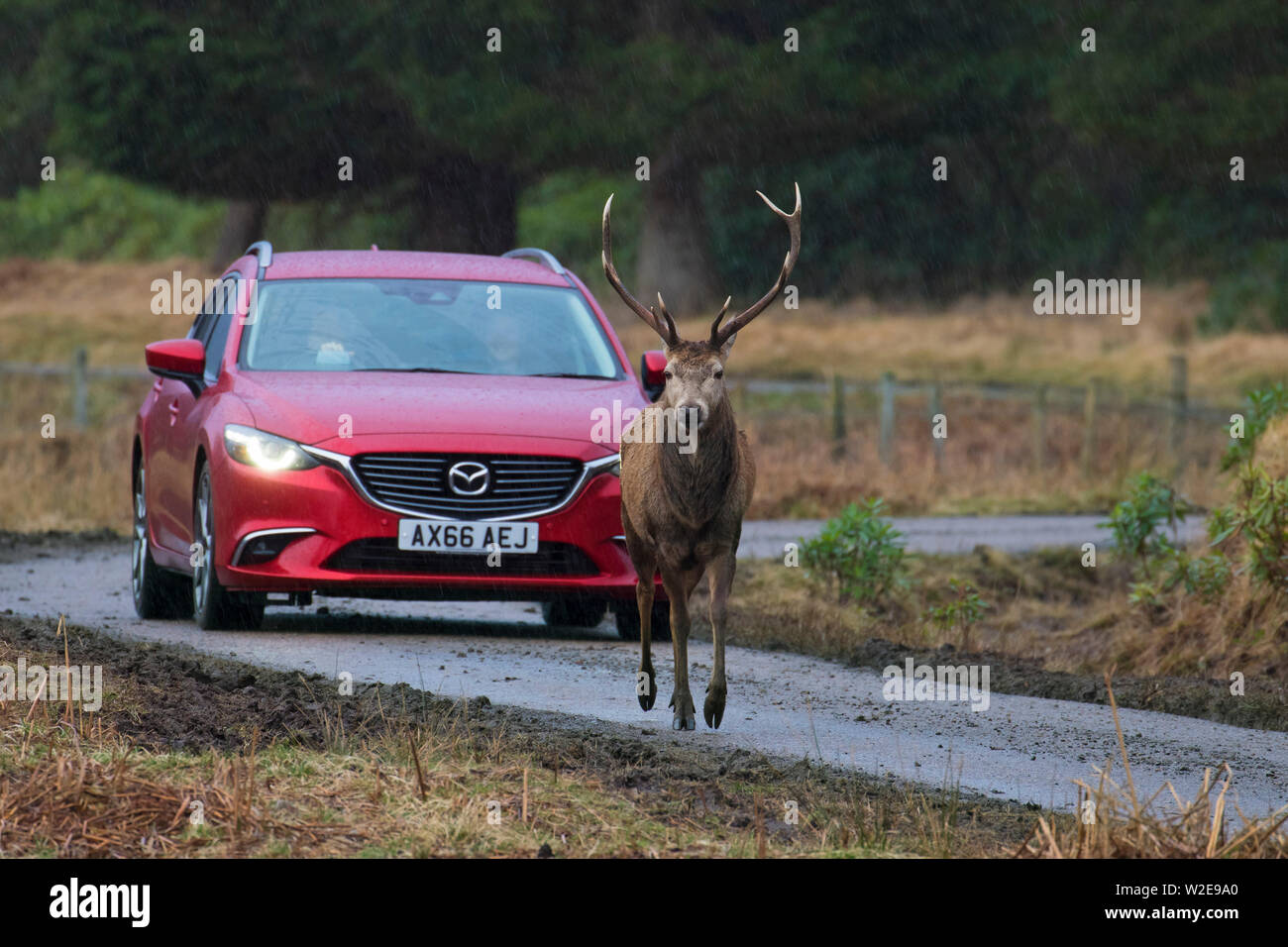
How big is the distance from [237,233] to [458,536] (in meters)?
41.4

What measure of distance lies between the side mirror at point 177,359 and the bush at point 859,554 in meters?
5.17

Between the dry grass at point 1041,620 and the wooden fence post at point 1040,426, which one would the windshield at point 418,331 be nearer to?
the dry grass at point 1041,620

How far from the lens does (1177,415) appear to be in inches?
1070

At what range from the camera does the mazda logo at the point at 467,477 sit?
35.0 ft

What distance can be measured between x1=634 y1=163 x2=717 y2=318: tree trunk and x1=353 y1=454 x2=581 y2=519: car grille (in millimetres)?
30326

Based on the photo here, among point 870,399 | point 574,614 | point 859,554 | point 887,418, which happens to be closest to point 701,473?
point 574,614

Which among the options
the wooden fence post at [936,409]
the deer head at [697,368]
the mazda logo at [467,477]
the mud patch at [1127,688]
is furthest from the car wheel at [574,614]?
the wooden fence post at [936,409]

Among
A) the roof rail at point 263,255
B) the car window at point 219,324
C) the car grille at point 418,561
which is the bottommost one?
the car grille at point 418,561

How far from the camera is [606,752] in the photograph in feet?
24.0

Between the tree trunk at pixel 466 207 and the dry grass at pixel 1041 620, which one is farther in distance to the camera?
the tree trunk at pixel 466 207

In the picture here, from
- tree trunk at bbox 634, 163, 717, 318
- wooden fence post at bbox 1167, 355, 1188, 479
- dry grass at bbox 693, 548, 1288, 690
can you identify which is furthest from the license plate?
tree trunk at bbox 634, 163, 717, 318

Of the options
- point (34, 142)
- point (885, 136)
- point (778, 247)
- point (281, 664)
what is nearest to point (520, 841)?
point (281, 664)

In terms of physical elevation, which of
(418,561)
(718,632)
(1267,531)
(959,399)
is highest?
(959,399)

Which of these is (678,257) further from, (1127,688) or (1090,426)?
(1127,688)
